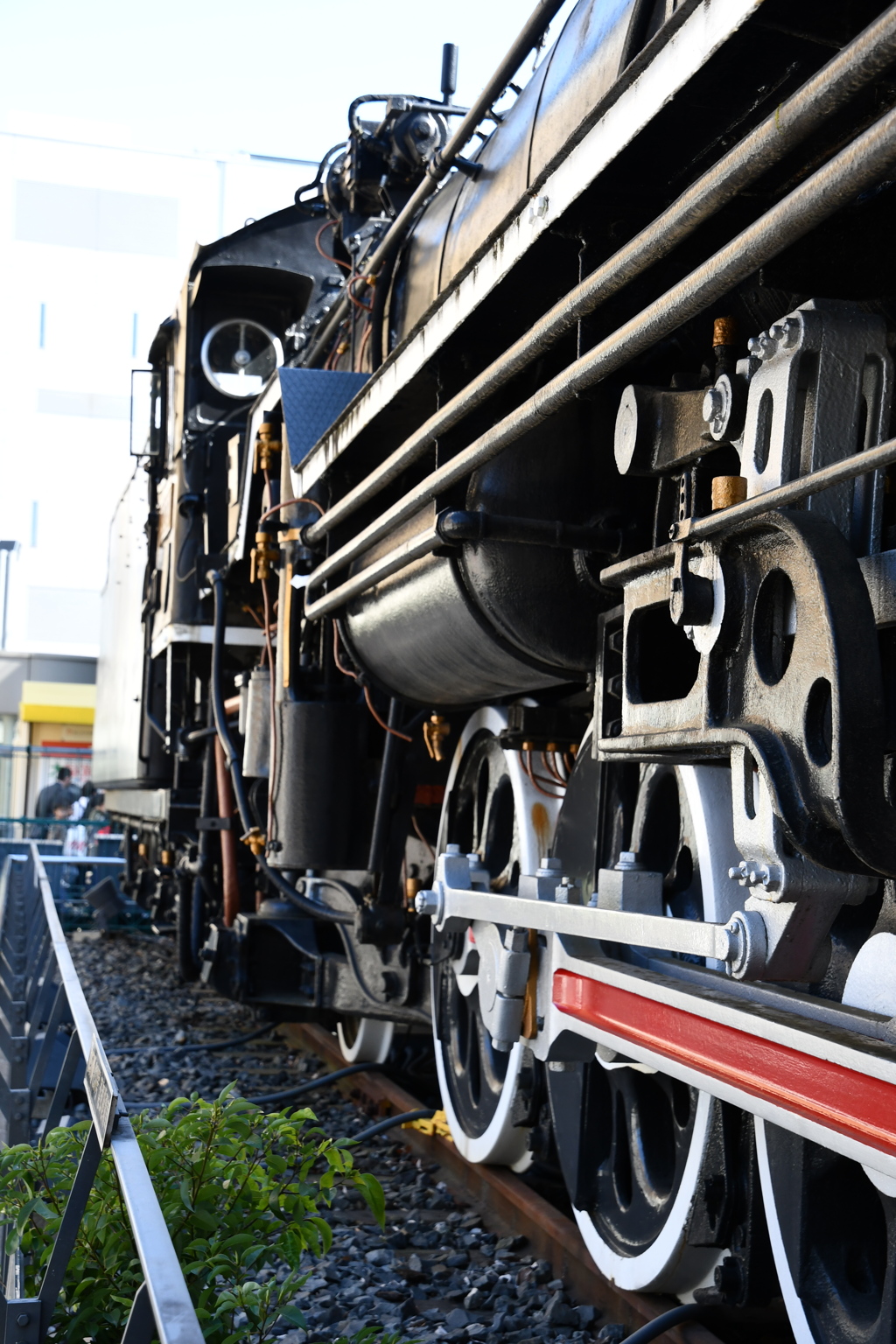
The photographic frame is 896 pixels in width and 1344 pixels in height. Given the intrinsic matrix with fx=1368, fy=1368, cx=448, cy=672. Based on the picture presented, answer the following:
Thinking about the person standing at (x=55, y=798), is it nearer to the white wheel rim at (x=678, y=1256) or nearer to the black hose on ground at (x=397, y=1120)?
the black hose on ground at (x=397, y=1120)

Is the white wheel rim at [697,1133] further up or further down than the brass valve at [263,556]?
further down

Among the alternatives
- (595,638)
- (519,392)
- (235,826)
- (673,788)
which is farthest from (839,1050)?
(235,826)

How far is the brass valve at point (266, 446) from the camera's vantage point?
15.9 feet

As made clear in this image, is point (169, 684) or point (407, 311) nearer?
point (407, 311)

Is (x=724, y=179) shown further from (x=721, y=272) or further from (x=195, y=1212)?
(x=195, y=1212)

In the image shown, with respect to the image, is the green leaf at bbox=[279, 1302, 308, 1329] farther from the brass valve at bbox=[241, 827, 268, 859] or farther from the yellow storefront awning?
the yellow storefront awning

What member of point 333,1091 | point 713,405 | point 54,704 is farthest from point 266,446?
point 54,704

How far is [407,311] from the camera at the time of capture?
3738 millimetres

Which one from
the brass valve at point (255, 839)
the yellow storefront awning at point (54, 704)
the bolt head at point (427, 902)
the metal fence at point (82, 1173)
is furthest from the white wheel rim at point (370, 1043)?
the yellow storefront awning at point (54, 704)

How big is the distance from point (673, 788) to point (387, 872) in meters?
1.78

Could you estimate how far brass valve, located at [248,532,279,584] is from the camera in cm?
472

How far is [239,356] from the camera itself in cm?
738

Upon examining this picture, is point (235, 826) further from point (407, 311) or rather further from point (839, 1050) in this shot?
point (839, 1050)

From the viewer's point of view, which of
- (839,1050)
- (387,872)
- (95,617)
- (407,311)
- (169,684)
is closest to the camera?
(839,1050)
